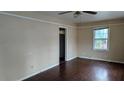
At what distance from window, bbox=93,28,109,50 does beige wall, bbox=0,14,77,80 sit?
257 centimetres

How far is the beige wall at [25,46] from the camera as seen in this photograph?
3076mm

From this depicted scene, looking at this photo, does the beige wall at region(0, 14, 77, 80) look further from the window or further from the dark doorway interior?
the window

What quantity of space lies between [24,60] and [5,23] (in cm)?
134

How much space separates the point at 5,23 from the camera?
9.94 ft

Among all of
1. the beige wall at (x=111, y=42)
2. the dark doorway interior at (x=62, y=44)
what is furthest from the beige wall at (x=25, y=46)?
the beige wall at (x=111, y=42)

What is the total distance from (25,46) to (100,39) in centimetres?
437

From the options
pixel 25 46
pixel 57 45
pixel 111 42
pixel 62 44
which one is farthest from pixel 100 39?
pixel 25 46

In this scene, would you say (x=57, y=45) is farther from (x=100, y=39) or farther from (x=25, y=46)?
A: (x=100, y=39)

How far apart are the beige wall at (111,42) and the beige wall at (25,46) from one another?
2.32 meters

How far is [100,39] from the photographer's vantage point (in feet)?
20.4

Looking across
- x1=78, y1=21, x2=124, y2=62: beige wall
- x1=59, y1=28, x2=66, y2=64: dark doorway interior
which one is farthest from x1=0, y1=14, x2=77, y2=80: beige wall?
x1=78, y1=21, x2=124, y2=62: beige wall

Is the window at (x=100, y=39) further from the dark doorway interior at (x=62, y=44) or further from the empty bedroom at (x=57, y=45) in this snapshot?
the dark doorway interior at (x=62, y=44)
